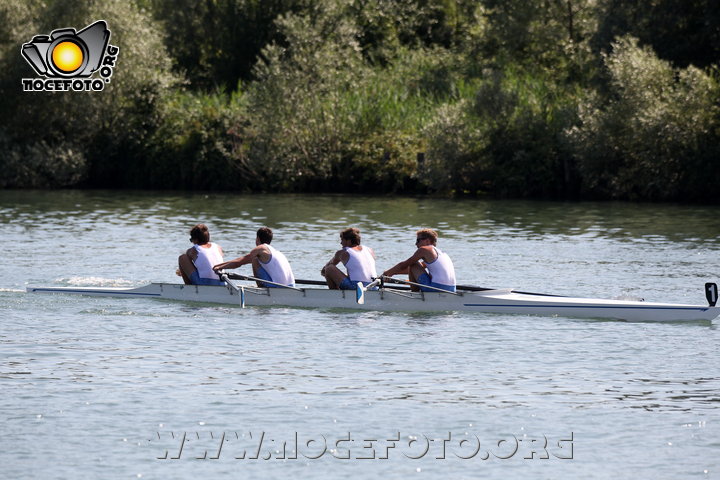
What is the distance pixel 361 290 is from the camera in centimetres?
2042

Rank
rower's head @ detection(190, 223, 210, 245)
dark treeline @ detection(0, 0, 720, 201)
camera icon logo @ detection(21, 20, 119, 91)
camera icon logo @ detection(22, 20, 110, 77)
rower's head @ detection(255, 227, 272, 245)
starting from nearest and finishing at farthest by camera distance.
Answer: rower's head @ detection(255, 227, 272, 245) < rower's head @ detection(190, 223, 210, 245) < dark treeline @ detection(0, 0, 720, 201) < camera icon logo @ detection(22, 20, 110, 77) < camera icon logo @ detection(21, 20, 119, 91)

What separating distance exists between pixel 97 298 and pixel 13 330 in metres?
3.24

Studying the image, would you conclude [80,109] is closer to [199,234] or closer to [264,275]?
[199,234]

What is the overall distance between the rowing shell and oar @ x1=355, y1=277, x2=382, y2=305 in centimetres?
18

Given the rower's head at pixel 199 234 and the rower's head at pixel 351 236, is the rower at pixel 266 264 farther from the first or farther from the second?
the rower's head at pixel 351 236

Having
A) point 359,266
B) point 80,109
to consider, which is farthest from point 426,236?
point 80,109

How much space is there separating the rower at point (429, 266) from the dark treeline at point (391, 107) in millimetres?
24659

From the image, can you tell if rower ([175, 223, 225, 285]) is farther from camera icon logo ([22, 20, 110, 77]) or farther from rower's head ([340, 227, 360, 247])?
camera icon logo ([22, 20, 110, 77])

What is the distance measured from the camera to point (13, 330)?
1955cm

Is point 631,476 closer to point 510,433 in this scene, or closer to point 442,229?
point 510,433

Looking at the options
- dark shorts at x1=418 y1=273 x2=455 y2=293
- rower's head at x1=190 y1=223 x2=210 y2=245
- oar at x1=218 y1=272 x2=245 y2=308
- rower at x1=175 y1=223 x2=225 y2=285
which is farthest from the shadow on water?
dark shorts at x1=418 y1=273 x2=455 y2=293

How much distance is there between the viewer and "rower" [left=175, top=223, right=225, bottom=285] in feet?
71.5

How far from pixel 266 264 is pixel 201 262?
4.06ft

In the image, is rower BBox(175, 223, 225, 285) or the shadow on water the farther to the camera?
the shadow on water
